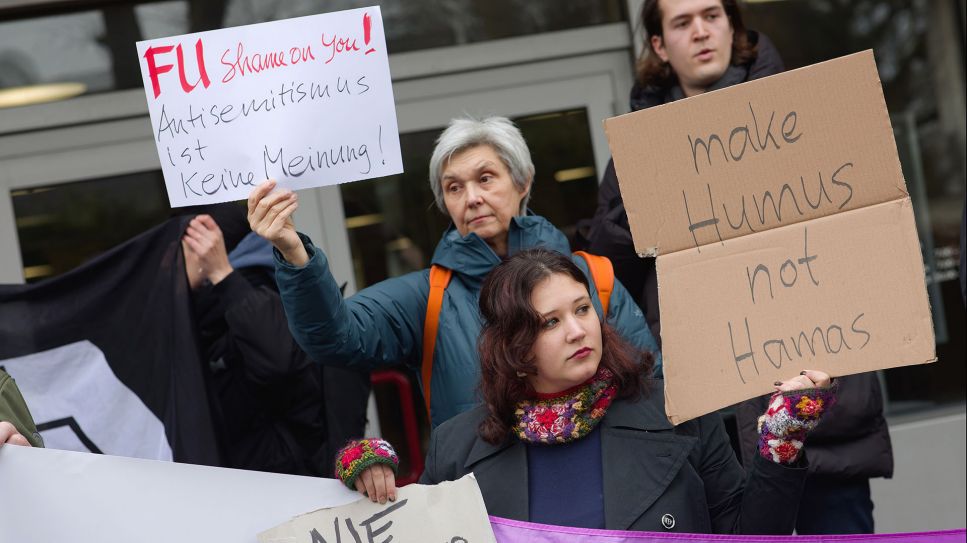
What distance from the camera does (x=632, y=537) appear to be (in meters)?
2.44

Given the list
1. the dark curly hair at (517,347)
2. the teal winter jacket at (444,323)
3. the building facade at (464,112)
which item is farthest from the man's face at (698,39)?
the building facade at (464,112)

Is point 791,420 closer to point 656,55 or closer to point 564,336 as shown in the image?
point 564,336

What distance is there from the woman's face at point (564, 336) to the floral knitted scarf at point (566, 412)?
0.08 feet

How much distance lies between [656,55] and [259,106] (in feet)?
4.74

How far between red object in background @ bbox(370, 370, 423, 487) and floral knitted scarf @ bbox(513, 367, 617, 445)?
8.39 ft

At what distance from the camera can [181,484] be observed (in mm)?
2637

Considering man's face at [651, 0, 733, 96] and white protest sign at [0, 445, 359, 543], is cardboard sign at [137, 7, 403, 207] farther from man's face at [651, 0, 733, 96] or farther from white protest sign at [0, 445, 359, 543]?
man's face at [651, 0, 733, 96]

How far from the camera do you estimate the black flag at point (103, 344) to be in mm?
3572

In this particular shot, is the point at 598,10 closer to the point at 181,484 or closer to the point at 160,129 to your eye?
the point at 160,129

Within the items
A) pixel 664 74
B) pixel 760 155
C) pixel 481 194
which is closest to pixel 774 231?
pixel 760 155

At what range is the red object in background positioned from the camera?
510 centimetres

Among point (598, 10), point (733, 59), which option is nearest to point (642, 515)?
point (733, 59)

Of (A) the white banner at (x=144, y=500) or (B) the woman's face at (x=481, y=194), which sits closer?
(A) the white banner at (x=144, y=500)

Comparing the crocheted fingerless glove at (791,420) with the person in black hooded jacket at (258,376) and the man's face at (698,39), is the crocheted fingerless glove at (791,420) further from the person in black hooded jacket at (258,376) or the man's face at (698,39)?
the person in black hooded jacket at (258,376)
